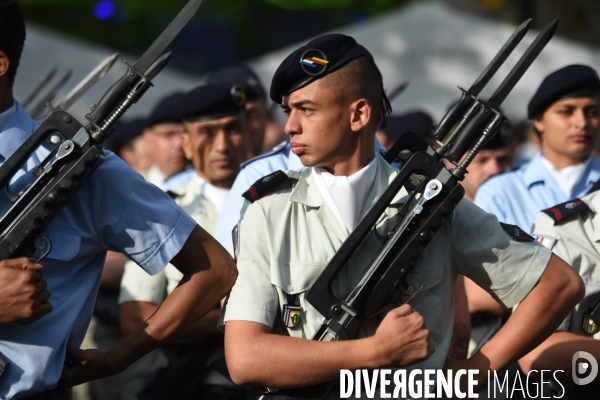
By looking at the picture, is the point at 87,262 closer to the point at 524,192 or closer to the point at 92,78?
the point at 92,78

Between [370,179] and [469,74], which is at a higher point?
[469,74]

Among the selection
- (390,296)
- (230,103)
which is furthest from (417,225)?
Result: (230,103)

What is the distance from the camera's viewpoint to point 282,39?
59.6ft

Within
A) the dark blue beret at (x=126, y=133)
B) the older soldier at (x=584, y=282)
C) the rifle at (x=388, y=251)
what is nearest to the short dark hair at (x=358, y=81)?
the rifle at (x=388, y=251)

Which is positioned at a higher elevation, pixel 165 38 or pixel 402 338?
pixel 165 38

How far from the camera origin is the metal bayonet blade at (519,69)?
331cm

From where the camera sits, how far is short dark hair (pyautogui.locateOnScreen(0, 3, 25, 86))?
309cm

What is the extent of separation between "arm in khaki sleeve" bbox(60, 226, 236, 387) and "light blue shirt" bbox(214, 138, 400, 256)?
1.55 ft

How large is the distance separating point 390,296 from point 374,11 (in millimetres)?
15356

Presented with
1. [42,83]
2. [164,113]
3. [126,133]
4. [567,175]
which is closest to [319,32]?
[126,133]

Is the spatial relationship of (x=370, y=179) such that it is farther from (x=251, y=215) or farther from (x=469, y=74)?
(x=469, y=74)

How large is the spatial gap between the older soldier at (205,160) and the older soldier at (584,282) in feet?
5.88

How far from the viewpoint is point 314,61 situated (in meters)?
3.12

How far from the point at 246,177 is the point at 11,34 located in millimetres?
1412
